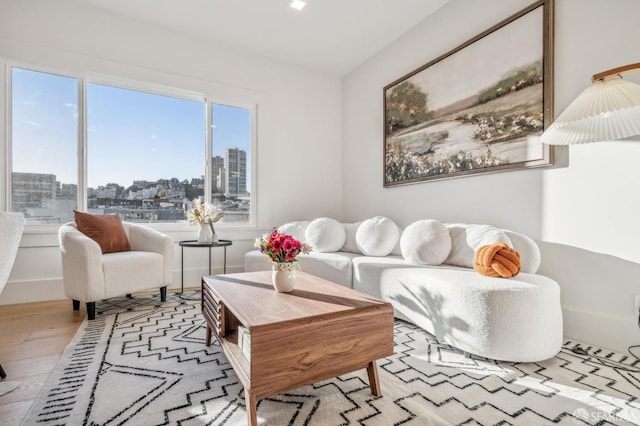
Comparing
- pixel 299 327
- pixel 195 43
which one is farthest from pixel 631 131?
pixel 195 43

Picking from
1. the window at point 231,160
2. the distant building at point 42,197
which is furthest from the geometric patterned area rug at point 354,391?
the window at point 231,160

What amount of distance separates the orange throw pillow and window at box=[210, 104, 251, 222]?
110 cm

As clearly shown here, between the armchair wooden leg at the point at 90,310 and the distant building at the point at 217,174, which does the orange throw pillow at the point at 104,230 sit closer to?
the armchair wooden leg at the point at 90,310

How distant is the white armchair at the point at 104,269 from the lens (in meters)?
2.31

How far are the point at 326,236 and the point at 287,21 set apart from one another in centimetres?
226

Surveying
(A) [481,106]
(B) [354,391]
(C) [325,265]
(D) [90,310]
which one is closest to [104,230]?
(D) [90,310]

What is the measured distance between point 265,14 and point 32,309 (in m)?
3.40

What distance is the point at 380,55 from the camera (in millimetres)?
3764

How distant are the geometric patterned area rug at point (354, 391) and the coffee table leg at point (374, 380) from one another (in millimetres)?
30

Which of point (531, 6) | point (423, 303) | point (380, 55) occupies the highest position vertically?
point (380, 55)

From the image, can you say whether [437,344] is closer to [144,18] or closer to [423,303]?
[423,303]

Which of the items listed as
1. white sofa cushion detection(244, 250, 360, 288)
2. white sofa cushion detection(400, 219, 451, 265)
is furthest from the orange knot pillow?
white sofa cushion detection(244, 250, 360, 288)

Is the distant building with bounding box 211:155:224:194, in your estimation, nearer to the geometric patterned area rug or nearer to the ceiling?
the ceiling

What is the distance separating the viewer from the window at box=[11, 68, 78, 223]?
2838mm
